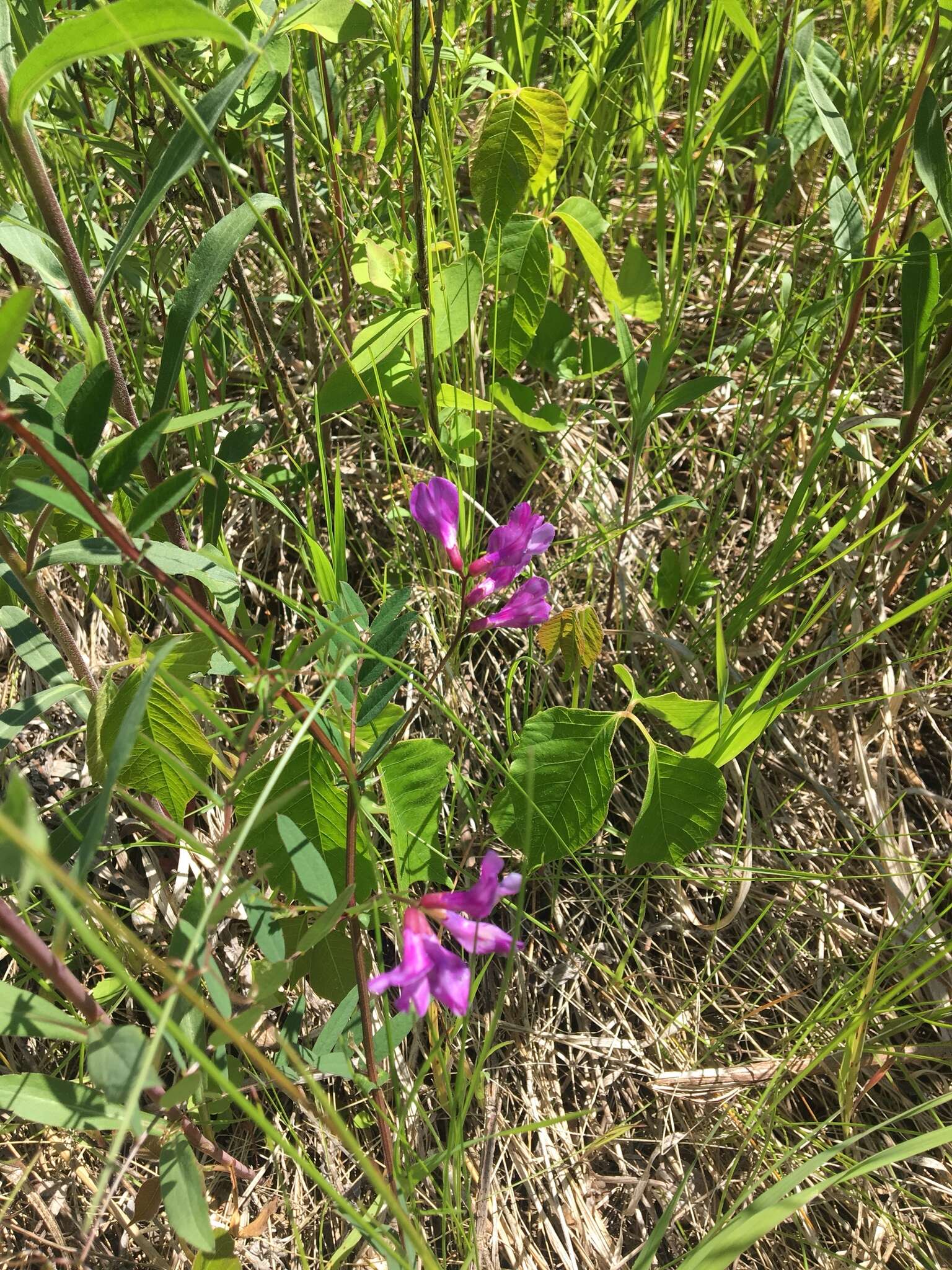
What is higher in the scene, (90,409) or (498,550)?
(90,409)

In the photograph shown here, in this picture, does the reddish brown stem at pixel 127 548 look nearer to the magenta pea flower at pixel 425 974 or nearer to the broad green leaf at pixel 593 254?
the magenta pea flower at pixel 425 974

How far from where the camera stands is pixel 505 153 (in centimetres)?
150

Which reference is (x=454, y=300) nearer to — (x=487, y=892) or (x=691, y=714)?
(x=691, y=714)

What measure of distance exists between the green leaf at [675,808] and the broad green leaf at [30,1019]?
2.42 feet

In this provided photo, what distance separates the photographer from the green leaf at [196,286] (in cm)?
112

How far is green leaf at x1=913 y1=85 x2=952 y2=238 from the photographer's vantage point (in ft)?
4.68

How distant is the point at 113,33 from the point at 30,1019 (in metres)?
0.90

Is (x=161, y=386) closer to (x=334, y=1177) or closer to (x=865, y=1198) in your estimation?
(x=334, y=1177)

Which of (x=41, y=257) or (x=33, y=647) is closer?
(x=41, y=257)

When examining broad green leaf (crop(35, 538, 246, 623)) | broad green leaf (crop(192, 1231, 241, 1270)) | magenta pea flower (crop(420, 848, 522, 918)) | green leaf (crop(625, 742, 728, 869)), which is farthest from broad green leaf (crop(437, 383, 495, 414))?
broad green leaf (crop(192, 1231, 241, 1270))

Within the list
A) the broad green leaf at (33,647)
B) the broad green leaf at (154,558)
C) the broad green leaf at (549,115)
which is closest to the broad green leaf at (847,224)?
the broad green leaf at (549,115)

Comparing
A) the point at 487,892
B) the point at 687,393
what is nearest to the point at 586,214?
the point at 687,393

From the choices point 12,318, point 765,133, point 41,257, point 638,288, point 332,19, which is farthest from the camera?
point 765,133

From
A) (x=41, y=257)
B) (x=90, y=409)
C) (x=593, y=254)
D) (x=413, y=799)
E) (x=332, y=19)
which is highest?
(x=332, y=19)
